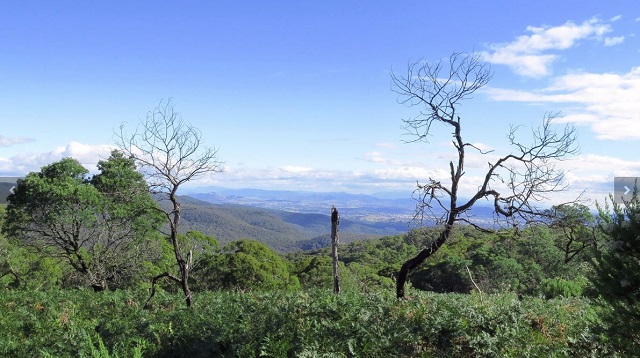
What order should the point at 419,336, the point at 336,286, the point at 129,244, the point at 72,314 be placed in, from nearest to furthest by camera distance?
the point at 419,336
the point at 72,314
the point at 336,286
the point at 129,244

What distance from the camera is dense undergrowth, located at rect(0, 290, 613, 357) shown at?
20.1 ft

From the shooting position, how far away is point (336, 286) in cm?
1096

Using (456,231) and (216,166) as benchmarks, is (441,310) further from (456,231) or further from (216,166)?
(216,166)

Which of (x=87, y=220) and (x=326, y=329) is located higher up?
(x=87, y=220)

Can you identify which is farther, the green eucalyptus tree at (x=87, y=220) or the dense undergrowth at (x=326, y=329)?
the green eucalyptus tree at (x=87, y=220)

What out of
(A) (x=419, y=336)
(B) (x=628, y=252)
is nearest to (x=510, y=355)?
(A) (x=419, y=336)

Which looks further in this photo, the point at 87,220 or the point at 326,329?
the point at 87,220

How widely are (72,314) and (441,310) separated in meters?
7.43

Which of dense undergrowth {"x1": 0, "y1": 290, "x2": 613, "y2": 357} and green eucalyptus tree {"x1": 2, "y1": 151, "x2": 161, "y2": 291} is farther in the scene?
green eucalyptus tree {"x1": 2, "y1": 151, "x2": 161, "y2": 291}

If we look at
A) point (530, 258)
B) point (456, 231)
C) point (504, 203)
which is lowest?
point (530, 258)

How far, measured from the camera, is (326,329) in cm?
662

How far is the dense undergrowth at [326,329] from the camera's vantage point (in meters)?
6.12

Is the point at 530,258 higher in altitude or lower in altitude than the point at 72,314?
lower

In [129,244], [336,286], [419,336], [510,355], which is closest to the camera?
[510,355]
